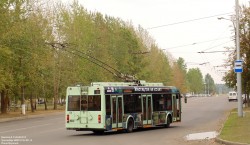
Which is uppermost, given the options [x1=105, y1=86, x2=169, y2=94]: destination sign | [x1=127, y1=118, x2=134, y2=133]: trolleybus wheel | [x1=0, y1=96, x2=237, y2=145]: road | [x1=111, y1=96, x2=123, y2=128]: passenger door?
[x1=105, y1=86, x2=169, y2=94]: destination sign

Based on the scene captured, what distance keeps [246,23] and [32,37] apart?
21487mm

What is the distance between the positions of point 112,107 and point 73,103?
2.01 meters

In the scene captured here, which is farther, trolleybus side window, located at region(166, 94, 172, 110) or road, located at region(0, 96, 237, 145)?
trolleybus side window, located at region(166, 94, 172, 110)

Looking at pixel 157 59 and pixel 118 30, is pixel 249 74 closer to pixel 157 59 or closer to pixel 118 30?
pixel 118 30

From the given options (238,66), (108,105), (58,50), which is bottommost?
(108,105)

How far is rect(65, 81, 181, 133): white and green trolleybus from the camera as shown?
2484 cm

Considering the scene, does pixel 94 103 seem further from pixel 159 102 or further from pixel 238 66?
pixel 238 66

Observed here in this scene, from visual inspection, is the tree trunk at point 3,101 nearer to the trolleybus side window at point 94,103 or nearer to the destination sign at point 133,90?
the destination sign at point 133,90

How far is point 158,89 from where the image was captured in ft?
98.5

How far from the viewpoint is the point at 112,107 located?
83.2 feet

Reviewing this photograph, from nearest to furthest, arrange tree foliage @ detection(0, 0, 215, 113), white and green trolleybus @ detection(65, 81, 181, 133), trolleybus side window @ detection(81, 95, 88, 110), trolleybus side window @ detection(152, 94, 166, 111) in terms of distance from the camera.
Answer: white and green trolleybus @ detection(65, 81, 181, 133) < trolleybus side window @ detection(81, 95, 88, 110) < trolleybus side window @ detection(152, 94, 166, 111) < tree foliage @ detection(0, 0, 215, 113)

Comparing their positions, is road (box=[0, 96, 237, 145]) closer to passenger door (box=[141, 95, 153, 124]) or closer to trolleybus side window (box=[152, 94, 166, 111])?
passenger door (box=[141, 95, 153, 124])

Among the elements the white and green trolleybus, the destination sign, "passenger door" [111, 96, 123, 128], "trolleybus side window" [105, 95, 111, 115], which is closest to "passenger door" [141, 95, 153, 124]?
the white and green trolleybus

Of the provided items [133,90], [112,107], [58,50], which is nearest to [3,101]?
[58,50]
